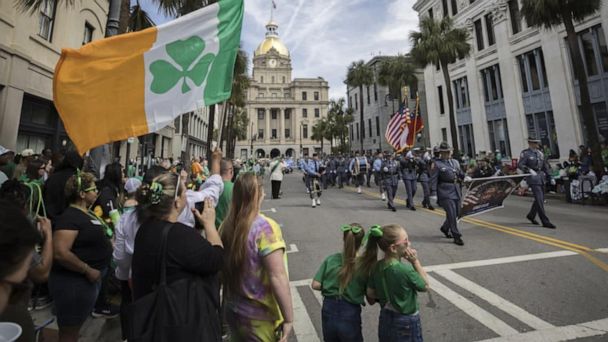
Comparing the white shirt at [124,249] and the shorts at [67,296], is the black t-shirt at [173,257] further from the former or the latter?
the shorts at [67,296]

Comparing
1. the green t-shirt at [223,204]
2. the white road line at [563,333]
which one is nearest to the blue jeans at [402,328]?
the white road line at [563,333]

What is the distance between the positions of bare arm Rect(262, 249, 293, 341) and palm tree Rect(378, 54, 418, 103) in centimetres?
3619

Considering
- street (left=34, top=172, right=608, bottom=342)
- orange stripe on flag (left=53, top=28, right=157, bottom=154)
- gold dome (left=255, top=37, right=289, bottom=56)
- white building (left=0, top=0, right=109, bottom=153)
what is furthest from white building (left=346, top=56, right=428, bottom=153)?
gold dome (left=255, top=37, right=289, bottom=56)

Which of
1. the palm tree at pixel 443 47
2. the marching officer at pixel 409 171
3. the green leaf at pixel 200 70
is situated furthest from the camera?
the palm tree at pixel 443 47

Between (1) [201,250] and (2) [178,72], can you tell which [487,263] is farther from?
(2) [178,72]

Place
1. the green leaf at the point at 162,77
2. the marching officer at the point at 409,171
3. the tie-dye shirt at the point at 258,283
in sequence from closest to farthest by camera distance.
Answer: the tie-dye shirt at the point at 258,283, the green leaf at the point at 162,77, the marching officer at the point at 409,171

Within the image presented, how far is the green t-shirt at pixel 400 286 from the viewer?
2340mm

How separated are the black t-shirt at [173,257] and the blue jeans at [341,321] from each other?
1083 millimetres

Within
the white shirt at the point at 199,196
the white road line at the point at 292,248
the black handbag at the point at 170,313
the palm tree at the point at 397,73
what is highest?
the palm tree at the point at 397,73

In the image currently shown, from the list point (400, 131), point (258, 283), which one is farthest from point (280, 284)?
point (400, 131)

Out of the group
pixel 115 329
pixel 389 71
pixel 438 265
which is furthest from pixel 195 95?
pixel 389 71

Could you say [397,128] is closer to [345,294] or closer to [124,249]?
[345,294]

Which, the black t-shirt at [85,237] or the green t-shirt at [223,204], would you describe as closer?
the black t-shirt at [85,237]

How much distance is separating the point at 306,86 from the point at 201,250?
323 feet
